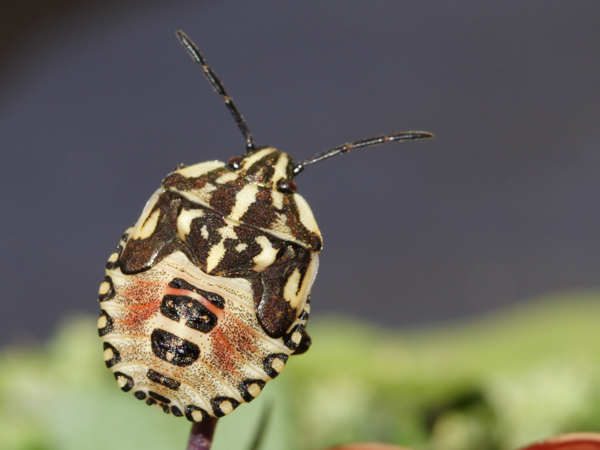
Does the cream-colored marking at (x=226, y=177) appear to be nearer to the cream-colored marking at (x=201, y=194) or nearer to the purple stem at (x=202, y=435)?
the cream-colored marking at (x=201, y=194)

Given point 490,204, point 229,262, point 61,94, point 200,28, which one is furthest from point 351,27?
point 229,262

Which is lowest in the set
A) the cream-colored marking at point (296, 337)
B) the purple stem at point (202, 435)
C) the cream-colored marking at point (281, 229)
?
the purple stem at point (202, 435)

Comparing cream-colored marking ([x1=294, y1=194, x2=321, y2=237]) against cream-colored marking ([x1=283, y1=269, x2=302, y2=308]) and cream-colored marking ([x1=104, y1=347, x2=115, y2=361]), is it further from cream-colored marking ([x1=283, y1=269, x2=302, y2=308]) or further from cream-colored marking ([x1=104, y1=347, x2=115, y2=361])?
cream-colored marking ([x1=104, y1=347, x2=115, y2=361])

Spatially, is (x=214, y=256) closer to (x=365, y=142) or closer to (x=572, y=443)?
(x=365, y=142)

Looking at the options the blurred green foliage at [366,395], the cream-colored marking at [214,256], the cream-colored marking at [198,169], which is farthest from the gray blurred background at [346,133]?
the cream-colored marking at [214,256]

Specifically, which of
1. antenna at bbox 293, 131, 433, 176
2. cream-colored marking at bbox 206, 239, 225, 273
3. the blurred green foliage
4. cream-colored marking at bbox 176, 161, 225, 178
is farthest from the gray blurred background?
cream-colored marking at bbox 206, 239, 225, 273

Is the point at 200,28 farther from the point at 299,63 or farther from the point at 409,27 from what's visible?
the point at 409,27
